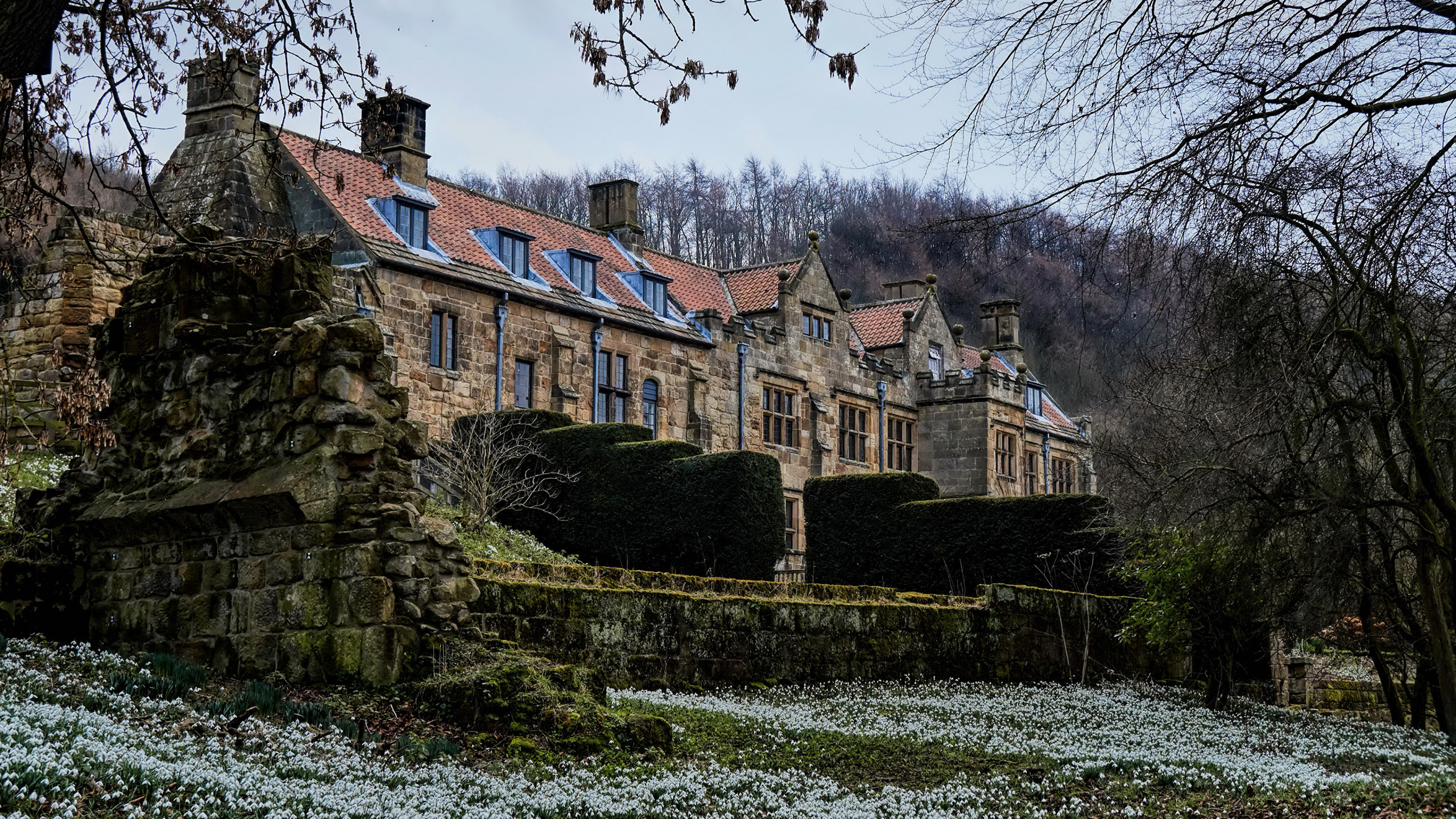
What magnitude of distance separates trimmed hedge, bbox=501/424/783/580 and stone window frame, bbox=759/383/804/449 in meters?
9.50

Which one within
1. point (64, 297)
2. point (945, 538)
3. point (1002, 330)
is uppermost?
point (1002, 330)

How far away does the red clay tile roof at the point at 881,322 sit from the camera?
39.1 m

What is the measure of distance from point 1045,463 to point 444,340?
76.0 ft

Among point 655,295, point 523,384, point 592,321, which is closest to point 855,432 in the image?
point 655,295

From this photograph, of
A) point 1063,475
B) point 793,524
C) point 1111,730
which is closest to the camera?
point 1111,730

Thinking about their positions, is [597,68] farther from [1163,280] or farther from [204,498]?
[204,498]

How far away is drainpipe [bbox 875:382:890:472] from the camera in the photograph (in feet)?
122

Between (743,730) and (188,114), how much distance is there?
21.1 meters

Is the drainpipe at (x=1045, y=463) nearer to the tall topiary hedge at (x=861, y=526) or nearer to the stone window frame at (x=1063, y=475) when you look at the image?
the stone window frame at (x=1063, y=475)

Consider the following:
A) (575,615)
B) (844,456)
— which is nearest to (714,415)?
(844,456)

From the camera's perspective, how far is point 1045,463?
4291 cm

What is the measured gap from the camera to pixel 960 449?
125ft

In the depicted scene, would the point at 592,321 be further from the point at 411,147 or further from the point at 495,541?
the point at 495,541

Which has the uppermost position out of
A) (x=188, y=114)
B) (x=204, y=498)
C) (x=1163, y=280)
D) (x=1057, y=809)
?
(x=188, y=114)
